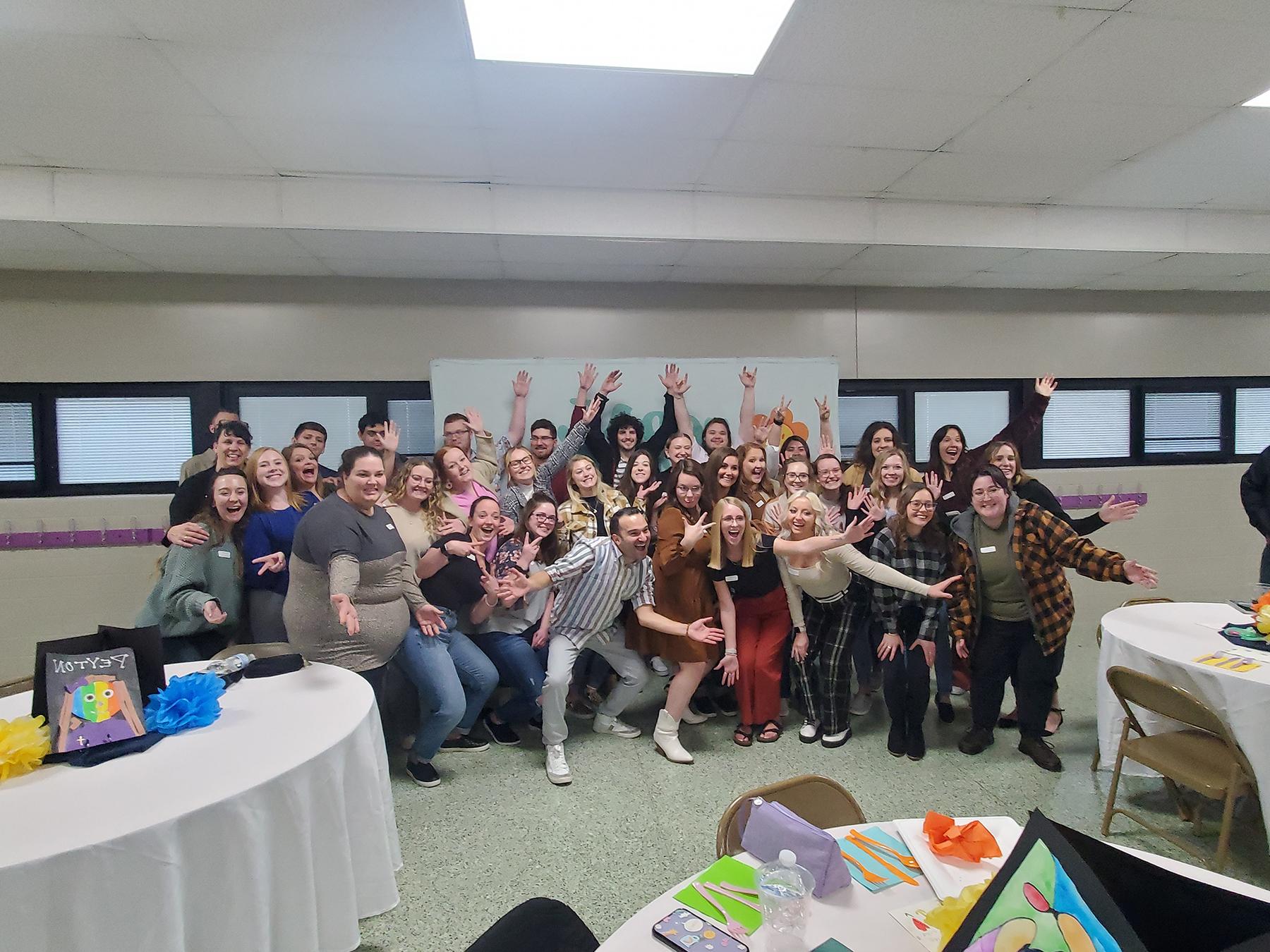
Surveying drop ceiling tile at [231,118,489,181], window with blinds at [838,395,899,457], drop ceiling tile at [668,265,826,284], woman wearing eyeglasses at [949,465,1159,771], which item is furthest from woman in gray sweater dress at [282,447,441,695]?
window with blinds at [838,395,899,457]

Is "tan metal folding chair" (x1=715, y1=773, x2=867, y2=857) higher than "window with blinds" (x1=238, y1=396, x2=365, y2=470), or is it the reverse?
"window with blinds" (x1=238, y1=396, x2=365, y2=470)

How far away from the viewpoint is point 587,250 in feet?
14.1

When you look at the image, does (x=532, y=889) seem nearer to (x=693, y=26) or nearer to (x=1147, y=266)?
(x=693, y=26)

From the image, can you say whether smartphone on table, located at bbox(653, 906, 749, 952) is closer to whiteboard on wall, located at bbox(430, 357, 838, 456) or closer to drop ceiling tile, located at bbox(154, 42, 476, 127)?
drop ceiling tile, located at bbox(154, 42, 476, 127)

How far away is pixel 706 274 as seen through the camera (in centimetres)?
492

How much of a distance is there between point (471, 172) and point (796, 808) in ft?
11.3

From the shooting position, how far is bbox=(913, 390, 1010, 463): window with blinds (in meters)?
5.70

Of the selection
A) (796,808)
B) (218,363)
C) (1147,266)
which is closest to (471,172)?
(218,363)

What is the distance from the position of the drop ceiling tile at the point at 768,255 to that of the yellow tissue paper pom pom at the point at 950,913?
11.9 feet

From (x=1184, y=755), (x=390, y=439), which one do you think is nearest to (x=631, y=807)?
(x=1184, y=755)

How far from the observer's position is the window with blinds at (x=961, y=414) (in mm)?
5699

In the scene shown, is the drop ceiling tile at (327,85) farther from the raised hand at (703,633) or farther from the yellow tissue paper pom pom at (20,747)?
the raised hand at (703,633)

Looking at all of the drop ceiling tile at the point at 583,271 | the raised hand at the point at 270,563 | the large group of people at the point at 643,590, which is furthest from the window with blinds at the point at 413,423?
the raised hand at the point at 270,563

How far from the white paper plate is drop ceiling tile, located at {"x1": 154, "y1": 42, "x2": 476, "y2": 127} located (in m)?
2.91
